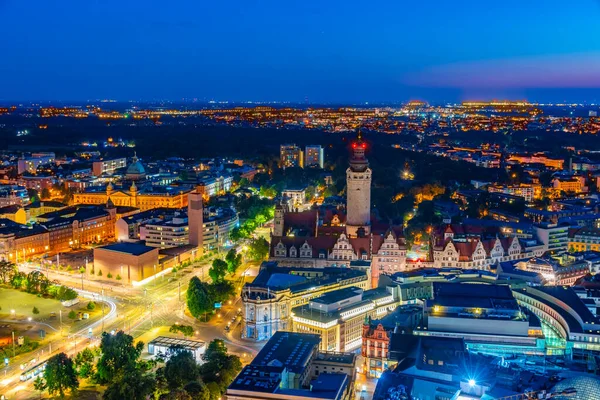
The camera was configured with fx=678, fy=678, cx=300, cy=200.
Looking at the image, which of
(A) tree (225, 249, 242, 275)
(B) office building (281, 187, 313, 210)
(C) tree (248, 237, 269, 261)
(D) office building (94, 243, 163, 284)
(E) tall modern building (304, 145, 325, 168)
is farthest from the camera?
(E) tall modern building (304, 145, 325, 168)

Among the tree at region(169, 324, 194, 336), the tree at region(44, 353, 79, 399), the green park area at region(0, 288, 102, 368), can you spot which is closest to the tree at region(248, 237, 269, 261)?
the green park area at region(0, 288, 102, 368)

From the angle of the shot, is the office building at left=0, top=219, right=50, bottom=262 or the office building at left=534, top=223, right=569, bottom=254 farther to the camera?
the office building at left=0, top=219, right=50, bottom=262

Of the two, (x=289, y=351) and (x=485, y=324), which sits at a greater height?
(x=485, y=324)

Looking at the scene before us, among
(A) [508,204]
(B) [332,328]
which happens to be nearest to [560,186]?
(A) [508,204]

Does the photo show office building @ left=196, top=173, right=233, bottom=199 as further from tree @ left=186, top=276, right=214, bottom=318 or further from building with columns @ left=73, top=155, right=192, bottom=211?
tree @ left=186, top=276, right=214, bottom=318

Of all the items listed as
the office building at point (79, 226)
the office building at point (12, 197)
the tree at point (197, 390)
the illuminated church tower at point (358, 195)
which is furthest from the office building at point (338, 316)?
the office building at point (12, 197)

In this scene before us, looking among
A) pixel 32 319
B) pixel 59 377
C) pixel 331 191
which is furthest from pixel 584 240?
pixel 59 377

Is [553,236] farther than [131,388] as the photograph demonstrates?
Yes

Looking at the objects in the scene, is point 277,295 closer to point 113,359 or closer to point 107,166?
point 113,359
